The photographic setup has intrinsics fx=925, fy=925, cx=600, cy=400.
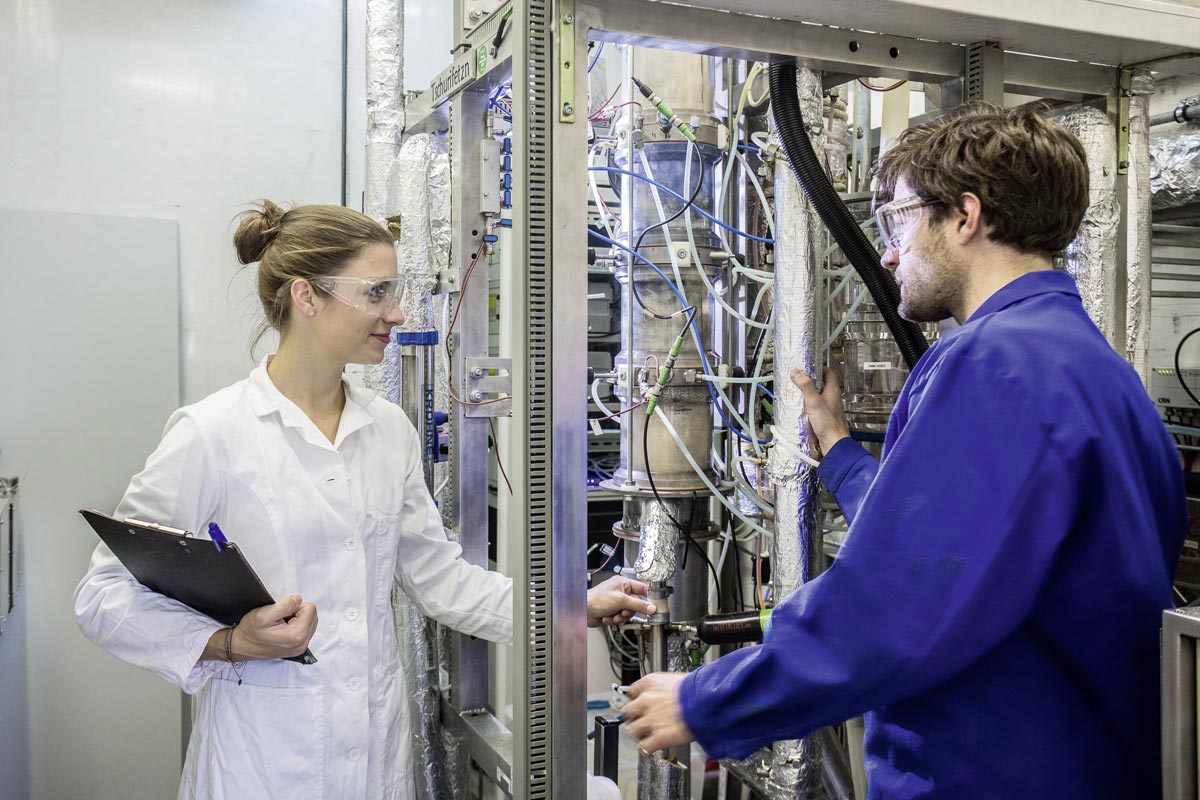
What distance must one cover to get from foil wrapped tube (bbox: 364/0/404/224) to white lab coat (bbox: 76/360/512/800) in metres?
0.96

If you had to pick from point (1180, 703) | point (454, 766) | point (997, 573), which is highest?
point (997, 573)

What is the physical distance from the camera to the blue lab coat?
1016 mm

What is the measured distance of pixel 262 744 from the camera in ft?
4.91

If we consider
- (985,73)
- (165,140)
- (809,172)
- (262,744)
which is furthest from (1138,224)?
(165,140)

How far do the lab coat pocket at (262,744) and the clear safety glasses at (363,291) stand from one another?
65 cm

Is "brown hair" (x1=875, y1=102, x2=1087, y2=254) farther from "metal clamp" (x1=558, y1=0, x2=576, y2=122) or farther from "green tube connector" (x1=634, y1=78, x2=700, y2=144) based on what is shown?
"green tube connector" (x1=634, y1=78, x2=700, y2=144)

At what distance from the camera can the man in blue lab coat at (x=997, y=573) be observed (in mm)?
1018

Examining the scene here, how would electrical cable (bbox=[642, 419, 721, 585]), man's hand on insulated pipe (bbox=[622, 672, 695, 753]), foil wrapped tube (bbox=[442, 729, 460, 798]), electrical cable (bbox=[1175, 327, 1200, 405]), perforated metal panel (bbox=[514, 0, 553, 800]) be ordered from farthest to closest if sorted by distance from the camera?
electrical cable (bbox=[1175, 327, 1200, 405]) → foil wrapped tube (bbox=[442, 729, 460, 798]) → electrical cable (bbox=[642, 419, 721, 585]) → perforated metal panel (bbox=[514, 0, 553, 800]) → man's hand on insulated pipe (bbox=[622, 672, 695, 753])

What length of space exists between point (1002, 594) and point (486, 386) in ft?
3.94

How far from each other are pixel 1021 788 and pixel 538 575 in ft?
2.30

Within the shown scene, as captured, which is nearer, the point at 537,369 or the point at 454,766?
the point at 537,369

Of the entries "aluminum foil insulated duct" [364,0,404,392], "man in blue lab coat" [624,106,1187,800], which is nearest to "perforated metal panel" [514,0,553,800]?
"man in blue lab coat" [624,106,1187,800]

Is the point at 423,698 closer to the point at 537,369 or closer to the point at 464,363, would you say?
the point at 464,363

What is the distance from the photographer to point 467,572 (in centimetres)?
182
